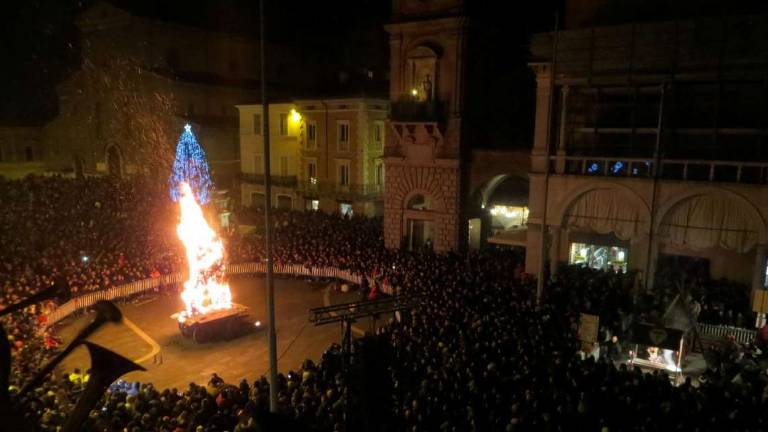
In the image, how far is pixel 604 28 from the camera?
20.4 m

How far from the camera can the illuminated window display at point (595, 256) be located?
77.4 ft

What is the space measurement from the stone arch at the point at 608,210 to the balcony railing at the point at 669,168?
637 mm

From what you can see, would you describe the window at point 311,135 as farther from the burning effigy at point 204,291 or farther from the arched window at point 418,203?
the burning effigy at point 204,291

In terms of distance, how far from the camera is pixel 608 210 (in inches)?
838

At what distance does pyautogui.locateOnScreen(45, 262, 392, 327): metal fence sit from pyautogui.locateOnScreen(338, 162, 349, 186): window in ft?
37.2

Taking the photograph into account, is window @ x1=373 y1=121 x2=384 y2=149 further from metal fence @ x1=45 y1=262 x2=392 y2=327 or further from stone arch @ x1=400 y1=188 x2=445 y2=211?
metal fence @ x1=45 y1=262 x2=392 y2=327

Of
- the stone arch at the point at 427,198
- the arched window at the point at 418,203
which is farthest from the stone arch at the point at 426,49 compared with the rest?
the arched window at the point at 418,203

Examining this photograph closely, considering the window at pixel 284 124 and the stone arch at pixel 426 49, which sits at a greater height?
the stone arch at pixel 426 49

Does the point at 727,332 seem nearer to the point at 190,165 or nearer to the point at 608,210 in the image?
the point at 608,210

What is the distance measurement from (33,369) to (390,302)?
9813 millimetres

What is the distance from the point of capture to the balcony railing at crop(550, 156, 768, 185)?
18.8 meters

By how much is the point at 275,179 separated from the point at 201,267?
71.2 ft

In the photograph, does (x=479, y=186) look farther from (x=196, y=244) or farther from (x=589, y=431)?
(x=589, y=431)

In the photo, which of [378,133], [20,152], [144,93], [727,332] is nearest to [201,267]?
[727,332]
